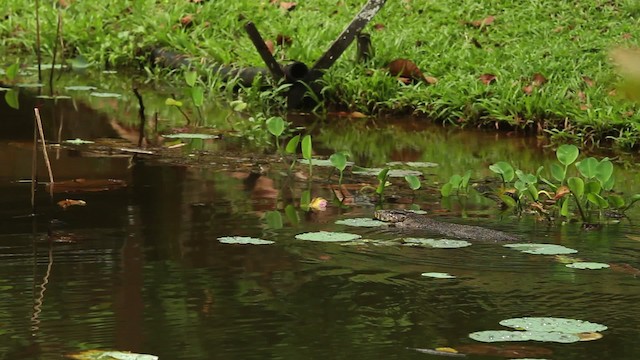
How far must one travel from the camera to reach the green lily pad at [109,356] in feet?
9.73

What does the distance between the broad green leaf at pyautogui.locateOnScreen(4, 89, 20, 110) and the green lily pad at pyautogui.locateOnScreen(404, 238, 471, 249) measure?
376 cm

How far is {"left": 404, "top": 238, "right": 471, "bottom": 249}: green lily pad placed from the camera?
4403mm

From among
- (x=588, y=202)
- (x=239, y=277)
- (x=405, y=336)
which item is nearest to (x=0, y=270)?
(x=239, y=277)

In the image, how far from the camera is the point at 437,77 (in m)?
8.21

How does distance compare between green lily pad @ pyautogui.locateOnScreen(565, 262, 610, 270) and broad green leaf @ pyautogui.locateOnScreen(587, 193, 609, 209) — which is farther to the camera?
broad green leaf @ pyautogui.locateOnScreen(587, 193, 609, 209)

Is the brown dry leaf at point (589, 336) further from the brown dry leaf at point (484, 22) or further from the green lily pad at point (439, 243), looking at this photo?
the brown dry leaf at point (484, 22)

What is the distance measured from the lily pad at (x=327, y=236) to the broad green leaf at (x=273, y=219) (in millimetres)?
224

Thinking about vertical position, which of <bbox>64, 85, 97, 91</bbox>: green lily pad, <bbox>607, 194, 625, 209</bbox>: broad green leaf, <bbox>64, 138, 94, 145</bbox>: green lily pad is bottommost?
<bbox>607, 194, 625, 209</bbox>: broad green leaf

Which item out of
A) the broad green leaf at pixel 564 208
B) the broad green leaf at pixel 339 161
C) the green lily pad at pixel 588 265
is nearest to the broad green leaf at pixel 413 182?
the broad green leaf at pixel 339 161

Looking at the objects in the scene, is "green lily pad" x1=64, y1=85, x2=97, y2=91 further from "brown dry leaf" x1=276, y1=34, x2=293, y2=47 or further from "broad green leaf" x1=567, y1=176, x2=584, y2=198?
"broad green leaf" x1=567, y1=176, x2=584, y2=198

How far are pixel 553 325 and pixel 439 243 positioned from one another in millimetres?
1134

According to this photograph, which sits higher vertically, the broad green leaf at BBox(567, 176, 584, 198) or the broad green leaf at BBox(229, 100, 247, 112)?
the broad green leaf at BBox(229, 100, 247, 112)

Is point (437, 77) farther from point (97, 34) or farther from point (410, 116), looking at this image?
point (97, 34)

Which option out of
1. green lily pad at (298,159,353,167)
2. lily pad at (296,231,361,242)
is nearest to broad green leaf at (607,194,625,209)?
lily pad at (296,231,361,242)
